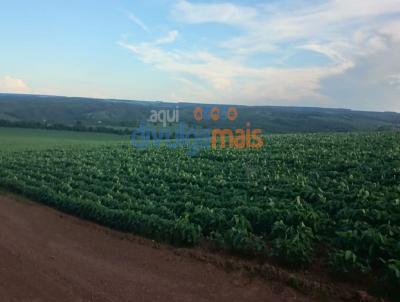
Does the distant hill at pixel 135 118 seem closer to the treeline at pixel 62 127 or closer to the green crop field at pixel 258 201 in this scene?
the treeline at pixel 62 127

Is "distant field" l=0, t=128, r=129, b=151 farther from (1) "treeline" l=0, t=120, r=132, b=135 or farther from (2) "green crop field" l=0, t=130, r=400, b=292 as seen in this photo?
(2) "green crop field" l=0, t=130, r=400, b=292

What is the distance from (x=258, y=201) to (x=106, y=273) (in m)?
5.50

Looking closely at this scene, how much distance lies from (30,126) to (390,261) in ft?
185

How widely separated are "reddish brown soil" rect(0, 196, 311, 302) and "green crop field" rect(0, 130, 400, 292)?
96 centimetres

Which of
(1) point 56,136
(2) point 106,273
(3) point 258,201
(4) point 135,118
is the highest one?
(4) point 135,118

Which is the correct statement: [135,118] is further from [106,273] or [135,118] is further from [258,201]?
[106,273]

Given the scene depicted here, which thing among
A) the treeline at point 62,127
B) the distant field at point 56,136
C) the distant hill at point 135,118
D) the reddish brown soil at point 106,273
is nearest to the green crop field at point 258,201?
the reddish brown soil at point 106,273

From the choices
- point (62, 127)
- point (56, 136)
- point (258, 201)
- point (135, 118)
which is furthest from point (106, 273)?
point (135, 118)

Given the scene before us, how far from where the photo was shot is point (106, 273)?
781 centimetres

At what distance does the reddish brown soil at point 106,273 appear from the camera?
689cm

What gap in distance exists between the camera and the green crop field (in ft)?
27.3

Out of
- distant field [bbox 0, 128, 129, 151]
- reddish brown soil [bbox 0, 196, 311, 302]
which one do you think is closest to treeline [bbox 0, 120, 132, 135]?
distant field [bbox 0, 128, 129, 151]

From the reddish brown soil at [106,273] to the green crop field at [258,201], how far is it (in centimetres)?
96

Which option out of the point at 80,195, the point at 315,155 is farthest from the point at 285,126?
the point at 80,195
